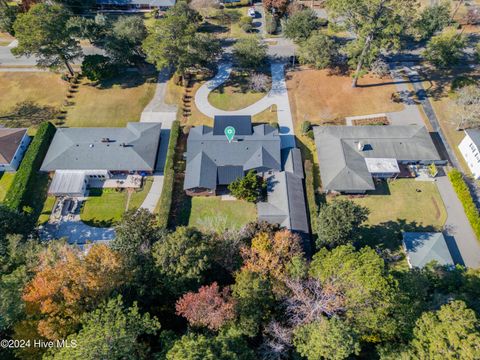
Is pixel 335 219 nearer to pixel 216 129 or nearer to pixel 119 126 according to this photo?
pixel 216 129

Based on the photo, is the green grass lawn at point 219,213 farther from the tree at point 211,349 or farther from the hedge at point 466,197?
the hedge at point 466,197

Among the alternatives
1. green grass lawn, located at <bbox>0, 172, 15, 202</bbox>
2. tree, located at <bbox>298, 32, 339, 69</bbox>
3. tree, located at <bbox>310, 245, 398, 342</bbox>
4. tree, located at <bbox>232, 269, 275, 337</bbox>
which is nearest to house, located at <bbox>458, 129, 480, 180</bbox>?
tree, located at <bbox>298, 32, 339, 69</bbox>

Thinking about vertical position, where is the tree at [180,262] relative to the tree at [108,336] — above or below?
below

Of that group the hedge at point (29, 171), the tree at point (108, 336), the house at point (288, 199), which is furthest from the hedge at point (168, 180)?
the hedge at point (29, 171)

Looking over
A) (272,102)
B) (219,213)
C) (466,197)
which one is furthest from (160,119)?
(466,197)

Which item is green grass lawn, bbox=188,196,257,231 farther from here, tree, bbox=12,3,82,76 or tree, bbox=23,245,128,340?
tree, bbox=12,3,82,76

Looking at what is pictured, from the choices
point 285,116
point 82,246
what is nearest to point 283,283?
point 82,246
